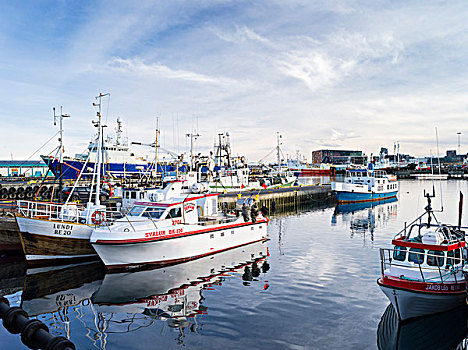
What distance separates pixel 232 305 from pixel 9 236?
15.8 m

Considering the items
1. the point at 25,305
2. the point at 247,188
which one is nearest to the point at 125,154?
the point at 247,188

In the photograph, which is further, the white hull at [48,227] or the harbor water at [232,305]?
the white hull at [48,227]

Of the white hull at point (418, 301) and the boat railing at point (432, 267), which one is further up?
the boat railing at point (432, 267)

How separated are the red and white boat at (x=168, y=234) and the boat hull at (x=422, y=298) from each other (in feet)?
37.5

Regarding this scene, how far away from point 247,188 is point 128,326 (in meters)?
41.1

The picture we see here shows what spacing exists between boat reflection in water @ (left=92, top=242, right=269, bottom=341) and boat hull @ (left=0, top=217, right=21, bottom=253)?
318 inches

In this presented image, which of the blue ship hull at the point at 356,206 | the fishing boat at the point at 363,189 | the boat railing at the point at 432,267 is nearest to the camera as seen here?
the boat railing at the point at 432,267

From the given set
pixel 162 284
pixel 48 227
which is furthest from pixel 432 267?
pixel 48 227

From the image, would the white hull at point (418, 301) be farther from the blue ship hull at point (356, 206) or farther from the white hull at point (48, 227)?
the blue ship hull at point (356, 206)

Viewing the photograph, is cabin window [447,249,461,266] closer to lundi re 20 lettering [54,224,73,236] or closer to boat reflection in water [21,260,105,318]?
boat reflection in water [21,260,105,318]

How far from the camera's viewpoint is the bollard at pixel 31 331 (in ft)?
27.6

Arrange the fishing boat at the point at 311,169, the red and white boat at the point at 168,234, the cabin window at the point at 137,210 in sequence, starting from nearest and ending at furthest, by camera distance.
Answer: the red and white boat at the point at 168,234, the cabin window at the point at 137,210, the fishing boat at the point at 311,169

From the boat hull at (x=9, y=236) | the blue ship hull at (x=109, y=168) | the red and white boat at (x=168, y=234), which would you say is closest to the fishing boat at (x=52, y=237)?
the red and white boat at (x=168, y=234)

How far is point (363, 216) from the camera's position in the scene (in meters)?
42.2
